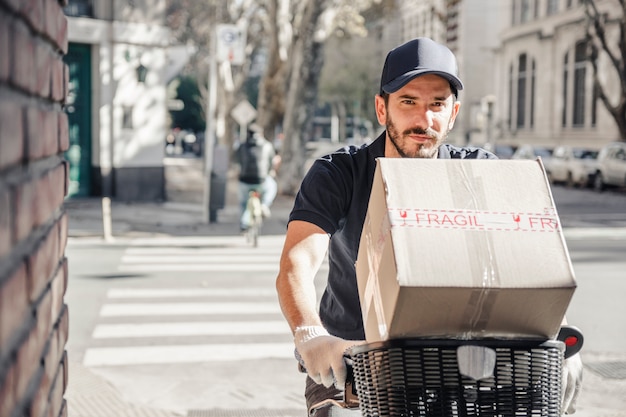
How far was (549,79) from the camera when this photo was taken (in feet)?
174

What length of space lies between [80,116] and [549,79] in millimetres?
37124

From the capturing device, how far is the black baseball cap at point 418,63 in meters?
2.70

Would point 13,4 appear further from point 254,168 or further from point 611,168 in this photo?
point 611,168

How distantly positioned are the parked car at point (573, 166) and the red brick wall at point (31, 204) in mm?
32144

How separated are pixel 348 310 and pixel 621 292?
26.9 feet

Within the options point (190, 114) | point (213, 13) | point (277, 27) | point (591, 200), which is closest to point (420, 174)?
point (277, 27)

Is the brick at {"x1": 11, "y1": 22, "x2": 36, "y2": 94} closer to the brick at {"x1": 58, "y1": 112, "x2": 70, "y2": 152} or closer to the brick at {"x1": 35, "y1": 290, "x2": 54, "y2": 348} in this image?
the brick at {"x1": 35, "y1": 290, "x2": 54, "y2": 348}

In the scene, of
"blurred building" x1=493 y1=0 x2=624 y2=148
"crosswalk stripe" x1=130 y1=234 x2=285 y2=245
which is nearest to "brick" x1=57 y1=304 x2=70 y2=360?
"crosswalk stripe" x1=130 y1=234 x2=285 y2=245

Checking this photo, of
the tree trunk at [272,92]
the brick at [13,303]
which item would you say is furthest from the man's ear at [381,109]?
the tree trunk at [272,92]

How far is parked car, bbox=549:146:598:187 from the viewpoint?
3300cm

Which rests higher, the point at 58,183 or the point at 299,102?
the point at 299,102

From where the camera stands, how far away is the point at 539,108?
5409 cm

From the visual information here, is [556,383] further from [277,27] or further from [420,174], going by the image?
[277,27]

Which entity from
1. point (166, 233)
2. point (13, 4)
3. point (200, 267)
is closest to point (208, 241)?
point (166, 233)
